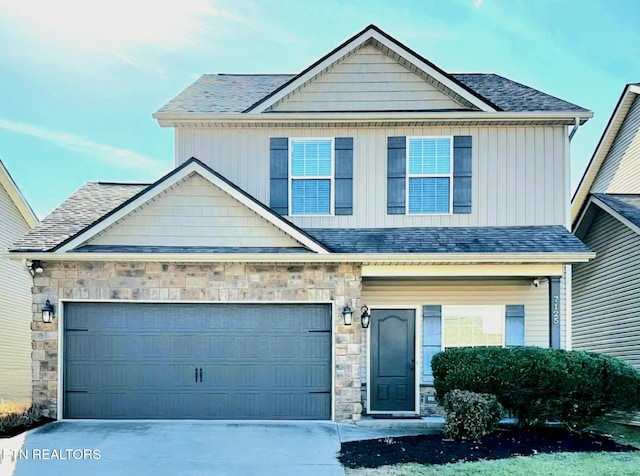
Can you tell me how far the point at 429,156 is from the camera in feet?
38.3

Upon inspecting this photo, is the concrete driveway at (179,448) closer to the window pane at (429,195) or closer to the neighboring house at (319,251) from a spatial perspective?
the neighboring house at (319,251)

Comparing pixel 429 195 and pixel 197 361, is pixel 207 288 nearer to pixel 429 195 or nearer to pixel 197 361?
pixel 197 361

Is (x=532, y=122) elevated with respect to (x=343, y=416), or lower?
elevated

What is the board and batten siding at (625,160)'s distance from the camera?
14656 mm

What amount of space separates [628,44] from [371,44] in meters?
11.1

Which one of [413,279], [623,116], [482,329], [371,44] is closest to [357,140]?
[371,44]

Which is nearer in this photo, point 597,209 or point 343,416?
point 343,416

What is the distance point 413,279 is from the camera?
37.9 feet

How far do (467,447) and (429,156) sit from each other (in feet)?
17.6

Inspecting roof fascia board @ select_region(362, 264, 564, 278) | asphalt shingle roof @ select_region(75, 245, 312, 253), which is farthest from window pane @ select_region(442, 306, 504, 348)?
asphalt shingle roof @ select_region(75, 245, 312, 253)

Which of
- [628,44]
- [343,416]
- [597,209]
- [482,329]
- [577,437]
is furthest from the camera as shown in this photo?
[628,44]

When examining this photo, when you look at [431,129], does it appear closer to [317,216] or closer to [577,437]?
[317,216]

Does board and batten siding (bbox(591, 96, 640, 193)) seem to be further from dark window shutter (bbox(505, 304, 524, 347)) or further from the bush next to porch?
the bush next to porch

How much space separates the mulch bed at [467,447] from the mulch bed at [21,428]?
487 cm
